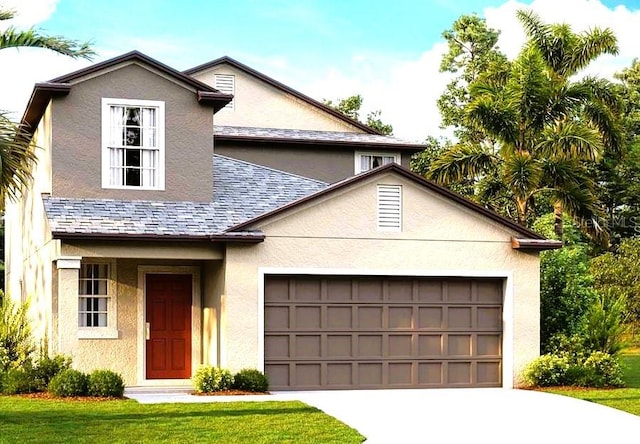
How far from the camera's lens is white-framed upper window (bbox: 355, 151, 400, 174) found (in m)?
29.2

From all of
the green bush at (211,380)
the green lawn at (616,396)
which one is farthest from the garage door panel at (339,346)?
the green lawn at (616,396)

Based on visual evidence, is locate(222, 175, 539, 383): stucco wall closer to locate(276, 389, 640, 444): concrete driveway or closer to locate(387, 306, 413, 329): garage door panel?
locate(387, 306, 413, 329): garage door panel

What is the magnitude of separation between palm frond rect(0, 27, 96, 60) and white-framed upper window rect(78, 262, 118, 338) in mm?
4760

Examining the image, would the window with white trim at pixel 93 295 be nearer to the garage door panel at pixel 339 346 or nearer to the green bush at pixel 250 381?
the green bush at pixel 250 381

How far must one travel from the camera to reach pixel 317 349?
21.3 m

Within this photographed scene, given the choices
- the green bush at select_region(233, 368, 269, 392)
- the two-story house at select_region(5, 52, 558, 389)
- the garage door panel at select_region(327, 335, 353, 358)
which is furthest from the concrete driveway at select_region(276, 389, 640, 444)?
the two-story house at select_region(5, 52, 558, 389)

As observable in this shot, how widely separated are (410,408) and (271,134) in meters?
12.5

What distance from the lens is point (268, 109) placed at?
99.9ft

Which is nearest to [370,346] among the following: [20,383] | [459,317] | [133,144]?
[459,317]

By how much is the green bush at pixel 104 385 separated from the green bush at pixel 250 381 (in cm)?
229

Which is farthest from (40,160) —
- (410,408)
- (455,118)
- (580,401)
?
(455,118)

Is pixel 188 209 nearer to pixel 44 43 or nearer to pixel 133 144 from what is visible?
pixel 133 144

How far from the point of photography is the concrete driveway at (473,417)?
49.4 ft

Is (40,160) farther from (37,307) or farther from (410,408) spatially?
(410,408)
